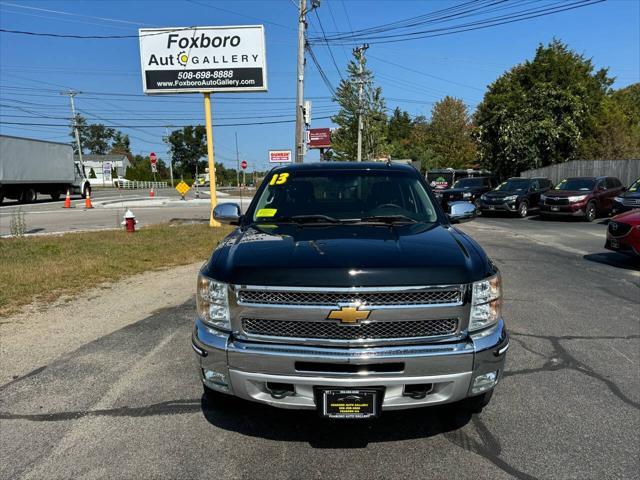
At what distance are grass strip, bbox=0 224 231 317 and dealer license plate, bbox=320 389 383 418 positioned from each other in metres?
4.98

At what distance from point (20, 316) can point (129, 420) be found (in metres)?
3.34

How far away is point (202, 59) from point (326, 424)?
1542cm

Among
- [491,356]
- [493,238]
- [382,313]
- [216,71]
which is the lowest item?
[493,238]

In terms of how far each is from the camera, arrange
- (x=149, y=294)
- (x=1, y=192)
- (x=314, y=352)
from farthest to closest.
Answer: (x=1, y=192) < (x=149, y=294) < (x=314, y=352)

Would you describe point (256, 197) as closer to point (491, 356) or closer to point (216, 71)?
point (491, 356)

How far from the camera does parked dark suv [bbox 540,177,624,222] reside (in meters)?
18.1

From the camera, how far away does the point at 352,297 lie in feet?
8.81

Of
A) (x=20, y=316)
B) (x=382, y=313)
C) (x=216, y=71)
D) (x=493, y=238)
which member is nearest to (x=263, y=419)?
(x=382, y=313)

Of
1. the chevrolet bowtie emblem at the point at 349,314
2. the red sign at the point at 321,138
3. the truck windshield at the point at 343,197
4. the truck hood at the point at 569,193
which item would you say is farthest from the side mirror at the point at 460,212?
the red sign at the point at 321,138

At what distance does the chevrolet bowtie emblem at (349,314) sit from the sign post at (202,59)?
14.2 meters

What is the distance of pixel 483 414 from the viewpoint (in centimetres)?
344

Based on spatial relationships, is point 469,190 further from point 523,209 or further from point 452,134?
point 452,134

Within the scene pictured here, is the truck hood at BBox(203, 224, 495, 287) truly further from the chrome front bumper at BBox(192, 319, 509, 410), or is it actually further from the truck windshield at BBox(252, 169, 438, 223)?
the truck windshield at BBox(252, 169, 438, 223)

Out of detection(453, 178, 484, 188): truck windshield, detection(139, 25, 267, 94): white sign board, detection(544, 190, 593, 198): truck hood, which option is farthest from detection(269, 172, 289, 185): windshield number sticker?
detection(453, 178, 484, 188): truck windshield
